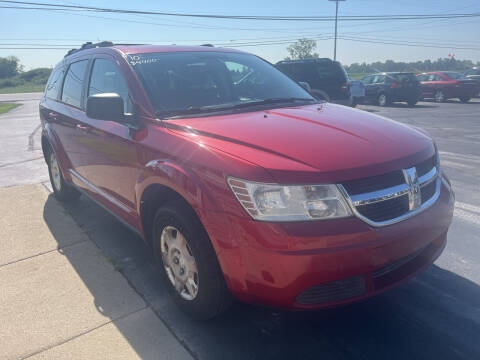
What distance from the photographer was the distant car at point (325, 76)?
1186 centimetres

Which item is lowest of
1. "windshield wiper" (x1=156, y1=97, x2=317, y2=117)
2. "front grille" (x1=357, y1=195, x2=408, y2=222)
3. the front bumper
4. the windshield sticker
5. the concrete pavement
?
the concrete pavement

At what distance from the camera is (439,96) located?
63.7 feet

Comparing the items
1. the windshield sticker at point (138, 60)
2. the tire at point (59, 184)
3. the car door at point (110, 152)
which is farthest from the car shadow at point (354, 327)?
the tire at point (59, 184)

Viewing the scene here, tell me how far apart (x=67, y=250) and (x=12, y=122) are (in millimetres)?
13757

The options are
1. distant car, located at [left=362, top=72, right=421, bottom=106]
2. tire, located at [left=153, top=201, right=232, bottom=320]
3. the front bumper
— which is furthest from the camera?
distant car, located at [left=362, top=72, right=421, bottom=106]

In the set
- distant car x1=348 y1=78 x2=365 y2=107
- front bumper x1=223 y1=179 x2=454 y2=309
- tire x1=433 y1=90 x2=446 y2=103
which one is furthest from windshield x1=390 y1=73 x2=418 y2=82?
front bumper x1=223 y1=179 x2=454 y2=309

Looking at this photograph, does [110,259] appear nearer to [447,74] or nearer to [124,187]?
[124,187]

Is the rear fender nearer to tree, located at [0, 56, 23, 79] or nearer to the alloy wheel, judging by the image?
the alloy wheel

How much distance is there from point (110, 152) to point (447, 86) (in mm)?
19337

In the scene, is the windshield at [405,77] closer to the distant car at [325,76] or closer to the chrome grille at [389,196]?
the distant car at [325,76]

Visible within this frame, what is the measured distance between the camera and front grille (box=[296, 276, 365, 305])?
2076 millimetres

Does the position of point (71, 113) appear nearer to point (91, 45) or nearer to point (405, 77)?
point (91, 45)

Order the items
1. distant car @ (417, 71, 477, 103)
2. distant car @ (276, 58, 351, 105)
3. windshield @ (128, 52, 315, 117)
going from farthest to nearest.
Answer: distant car @ (417, 71, 477, 103), distant car @ (276, 58, 351, 105), windshield @ (128, 52, 315, 117)

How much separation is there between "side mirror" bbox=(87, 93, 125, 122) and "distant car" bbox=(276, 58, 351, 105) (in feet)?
31.1
